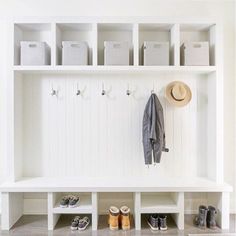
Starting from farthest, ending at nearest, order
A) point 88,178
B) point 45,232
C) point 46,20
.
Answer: point 88,178 → point 46,20 → point 45,232

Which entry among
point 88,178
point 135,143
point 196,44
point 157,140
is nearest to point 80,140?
point 88,178

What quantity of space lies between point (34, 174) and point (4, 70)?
50.9 inches

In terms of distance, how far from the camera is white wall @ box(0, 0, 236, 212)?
3305 mm

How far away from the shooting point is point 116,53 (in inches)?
118

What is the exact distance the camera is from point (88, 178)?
10.5ft

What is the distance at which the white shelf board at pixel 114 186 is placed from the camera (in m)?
2.82

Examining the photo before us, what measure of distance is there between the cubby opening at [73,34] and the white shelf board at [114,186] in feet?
4.43

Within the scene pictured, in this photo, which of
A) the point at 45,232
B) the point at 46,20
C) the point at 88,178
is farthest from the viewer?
the point at 88,178

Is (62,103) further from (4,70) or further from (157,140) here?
(157,140)

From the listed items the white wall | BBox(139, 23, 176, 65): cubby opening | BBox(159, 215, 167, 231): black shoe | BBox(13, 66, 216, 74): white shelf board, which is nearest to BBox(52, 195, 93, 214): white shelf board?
BBox(159, 215, 167, 231): black shoe

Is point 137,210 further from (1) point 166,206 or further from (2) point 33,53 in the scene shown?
(2) point 33,53

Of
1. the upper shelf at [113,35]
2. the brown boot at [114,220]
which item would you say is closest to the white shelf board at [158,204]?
the brown boot at [114,220]

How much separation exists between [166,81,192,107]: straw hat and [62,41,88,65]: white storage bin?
1022 mm

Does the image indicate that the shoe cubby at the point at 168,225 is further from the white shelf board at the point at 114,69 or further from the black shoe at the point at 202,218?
the white shelf board at the point at 114,69
